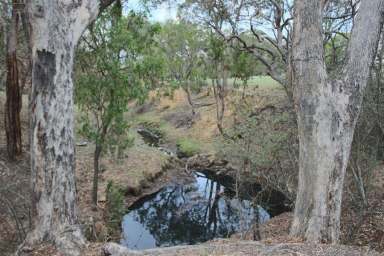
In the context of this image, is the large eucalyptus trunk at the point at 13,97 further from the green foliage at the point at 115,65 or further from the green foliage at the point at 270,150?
the green foliage at the point at 270,150

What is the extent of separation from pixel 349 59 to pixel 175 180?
554 inches

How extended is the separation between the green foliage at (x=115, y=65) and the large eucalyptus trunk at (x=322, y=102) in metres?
5.56

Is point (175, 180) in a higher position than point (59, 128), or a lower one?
lower

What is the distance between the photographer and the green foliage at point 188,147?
23.5m

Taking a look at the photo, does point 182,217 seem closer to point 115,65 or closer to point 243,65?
point 115,65

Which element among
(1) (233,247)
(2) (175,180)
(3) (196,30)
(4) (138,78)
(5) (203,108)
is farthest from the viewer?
(5) (203,108)

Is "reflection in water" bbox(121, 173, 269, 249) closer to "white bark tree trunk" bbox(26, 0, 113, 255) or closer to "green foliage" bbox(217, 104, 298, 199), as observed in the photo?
"green foliage" bbox(217, 104, 298, 199)

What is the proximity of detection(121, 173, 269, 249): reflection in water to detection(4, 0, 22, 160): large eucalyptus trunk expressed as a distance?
13.8ft

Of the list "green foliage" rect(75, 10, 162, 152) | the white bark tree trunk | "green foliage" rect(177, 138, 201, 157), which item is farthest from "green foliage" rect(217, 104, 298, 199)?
"green foliage" rect(177, 138, 201, 157)

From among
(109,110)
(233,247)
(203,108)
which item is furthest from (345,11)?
(203,108)

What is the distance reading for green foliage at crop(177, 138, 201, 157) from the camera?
77.0 ft

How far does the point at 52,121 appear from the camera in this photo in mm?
5047

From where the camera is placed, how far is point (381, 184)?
40.1ft

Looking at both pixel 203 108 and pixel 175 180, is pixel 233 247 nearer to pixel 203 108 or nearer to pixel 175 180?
pixel 175 180
